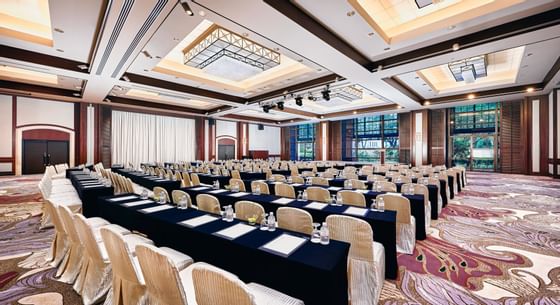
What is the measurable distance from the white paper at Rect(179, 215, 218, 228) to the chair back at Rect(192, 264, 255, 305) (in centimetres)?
105

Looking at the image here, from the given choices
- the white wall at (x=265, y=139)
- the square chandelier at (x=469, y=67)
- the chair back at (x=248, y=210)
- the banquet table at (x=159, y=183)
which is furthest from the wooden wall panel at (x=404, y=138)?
the chair back at (x=248, y=210)

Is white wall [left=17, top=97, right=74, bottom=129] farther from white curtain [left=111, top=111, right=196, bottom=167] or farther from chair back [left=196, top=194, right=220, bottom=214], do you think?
chair back [left=196, top=194, right=220, bottom=214]

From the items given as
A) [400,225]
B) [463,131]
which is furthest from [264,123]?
[400,225]

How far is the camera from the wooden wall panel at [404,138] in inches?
601

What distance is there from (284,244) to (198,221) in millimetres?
1040

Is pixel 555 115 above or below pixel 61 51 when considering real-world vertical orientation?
below

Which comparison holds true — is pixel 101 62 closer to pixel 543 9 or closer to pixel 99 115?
pixel 99 115

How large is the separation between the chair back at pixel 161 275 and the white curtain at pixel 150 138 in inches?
572

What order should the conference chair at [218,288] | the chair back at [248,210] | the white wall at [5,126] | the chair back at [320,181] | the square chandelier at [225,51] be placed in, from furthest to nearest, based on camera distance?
the white wall at [5,126] → the square chandelier at [225,51] → the chair back at [320,181] → the chair back at [248,210] → the conference chair at [218,288]

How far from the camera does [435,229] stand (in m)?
4.31

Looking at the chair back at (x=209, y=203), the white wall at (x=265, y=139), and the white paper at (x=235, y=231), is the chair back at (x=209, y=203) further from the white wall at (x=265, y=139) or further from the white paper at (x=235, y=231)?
the white wall at (x=265, y=139)

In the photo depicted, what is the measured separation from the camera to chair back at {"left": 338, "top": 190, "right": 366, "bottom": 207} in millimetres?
3657

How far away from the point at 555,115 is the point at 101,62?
1709 centimetres

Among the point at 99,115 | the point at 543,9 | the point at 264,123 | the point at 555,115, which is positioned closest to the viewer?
the point at 543,9
